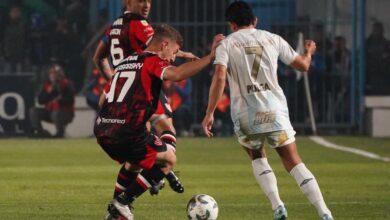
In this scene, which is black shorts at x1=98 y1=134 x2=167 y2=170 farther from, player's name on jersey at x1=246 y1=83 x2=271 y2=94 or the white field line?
the white field line

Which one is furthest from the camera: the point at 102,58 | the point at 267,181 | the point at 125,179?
the point at 102,58

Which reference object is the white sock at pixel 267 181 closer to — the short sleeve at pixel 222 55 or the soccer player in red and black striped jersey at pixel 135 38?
the short sleeve at pixel 222 55

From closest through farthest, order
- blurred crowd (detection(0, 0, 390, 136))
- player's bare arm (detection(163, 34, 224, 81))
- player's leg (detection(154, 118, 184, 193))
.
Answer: player's bare arm (detection(163, 34, 224, 81)) < player's leg (detection(154, 118, 184, 193)) < blurred crowd (detection(0, 0, 390, 136))

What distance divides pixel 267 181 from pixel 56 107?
16.4 meters

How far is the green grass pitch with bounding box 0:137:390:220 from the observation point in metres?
12.7

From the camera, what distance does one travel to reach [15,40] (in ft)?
92.0

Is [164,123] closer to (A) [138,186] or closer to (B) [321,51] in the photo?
(A) [138,186]

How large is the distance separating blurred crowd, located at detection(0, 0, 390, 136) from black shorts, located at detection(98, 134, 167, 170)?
16063 millimetres

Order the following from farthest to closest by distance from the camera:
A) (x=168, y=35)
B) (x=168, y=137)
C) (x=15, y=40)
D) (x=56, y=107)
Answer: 1. (x=15, y=40)
2. (x=56, y=107)
3. (x=168, y=137)
4. (x=168, y=35)

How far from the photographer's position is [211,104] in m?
11.0

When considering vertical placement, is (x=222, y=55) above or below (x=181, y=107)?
above

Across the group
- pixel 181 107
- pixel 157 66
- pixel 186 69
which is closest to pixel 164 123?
pixel 157 66

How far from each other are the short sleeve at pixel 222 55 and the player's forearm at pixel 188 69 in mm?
376

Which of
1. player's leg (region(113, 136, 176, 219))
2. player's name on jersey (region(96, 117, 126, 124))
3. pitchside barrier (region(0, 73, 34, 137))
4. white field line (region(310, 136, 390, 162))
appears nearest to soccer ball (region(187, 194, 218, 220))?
player's leg (region(113, 136, 176, 219))
